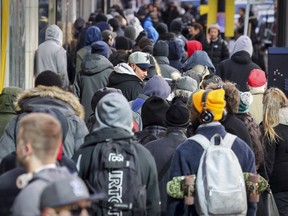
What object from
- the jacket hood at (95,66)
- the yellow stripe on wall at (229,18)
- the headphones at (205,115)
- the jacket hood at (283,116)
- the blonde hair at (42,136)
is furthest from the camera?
the yellow stripe on wall at (229,18)

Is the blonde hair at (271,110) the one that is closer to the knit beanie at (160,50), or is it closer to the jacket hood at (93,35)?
the knit beanie at (160,50)

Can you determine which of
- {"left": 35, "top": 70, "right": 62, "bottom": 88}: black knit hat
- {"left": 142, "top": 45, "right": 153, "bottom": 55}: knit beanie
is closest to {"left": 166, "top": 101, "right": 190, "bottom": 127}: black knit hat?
{"left": 35, "top": 70, "right": 62, "bottom": 88}: black knit hat

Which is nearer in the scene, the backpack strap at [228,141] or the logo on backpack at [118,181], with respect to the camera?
the logo on backpack at [118,181]

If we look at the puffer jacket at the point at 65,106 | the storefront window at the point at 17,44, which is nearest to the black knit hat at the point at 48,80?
the puffer jacket at the point at 65,106

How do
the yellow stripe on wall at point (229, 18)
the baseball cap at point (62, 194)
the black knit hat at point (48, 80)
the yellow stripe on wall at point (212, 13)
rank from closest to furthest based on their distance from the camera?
1. the baseball cap at point (62, 194)
2. the black knit hat at point (48, 80)
3. the yellow stripe on wall at point (229, 18)
4. the yellow stripe on wall at point (212, 13)

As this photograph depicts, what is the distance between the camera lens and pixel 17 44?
19625mm

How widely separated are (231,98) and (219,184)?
6.99 feet

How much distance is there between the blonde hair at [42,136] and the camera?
5.97m

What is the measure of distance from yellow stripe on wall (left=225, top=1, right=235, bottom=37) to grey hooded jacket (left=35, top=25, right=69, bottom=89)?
8646 mm

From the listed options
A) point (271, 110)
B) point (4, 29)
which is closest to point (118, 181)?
point (271, 110)

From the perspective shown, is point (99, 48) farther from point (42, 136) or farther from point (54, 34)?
point (42, 136)

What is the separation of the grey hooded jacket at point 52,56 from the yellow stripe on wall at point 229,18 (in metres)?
8.65

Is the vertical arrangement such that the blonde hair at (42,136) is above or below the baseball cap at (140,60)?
above

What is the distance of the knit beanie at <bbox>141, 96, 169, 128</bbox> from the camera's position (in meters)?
9.51
